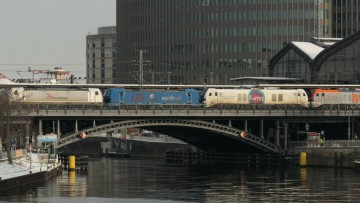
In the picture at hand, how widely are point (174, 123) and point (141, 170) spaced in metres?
8.31

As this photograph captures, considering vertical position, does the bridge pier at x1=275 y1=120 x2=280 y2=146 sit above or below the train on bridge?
below

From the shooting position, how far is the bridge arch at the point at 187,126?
159000 mm

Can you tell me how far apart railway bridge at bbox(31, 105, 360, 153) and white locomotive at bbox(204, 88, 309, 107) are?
11.5 ft

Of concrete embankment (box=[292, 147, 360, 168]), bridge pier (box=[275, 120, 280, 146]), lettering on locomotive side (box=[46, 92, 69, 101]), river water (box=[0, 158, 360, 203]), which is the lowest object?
river water (box=[0, 158, 360, 203])

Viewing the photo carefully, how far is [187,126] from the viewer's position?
166m

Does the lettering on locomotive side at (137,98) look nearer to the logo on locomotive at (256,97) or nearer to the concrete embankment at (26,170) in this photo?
the logo on locomotive at (256,97)

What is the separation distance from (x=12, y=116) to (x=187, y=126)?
91.7 ft

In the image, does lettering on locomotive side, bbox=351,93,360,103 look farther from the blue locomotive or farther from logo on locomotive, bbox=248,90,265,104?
the blue locomotive

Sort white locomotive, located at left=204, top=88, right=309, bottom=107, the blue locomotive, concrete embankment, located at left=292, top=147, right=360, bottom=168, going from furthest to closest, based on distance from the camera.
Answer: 1. white locomotive, located at left=204, top=88, right=309, bottom=107
2. the blue locomotive
3. concrete embankment, located at left=292, top=147, right=360, bottom=168

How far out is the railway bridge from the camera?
159 meters

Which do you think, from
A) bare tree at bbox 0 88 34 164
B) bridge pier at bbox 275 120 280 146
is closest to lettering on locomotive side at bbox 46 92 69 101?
bare tree at bbox 0 88 34 164

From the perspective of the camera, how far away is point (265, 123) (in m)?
181

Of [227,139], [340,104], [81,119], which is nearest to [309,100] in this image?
[340,104]

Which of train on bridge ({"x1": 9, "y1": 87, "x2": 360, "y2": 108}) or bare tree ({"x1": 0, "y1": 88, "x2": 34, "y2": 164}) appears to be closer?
bare tree ({"x1": 0, "y1": 88, "x2": 34, "y2": 164})
